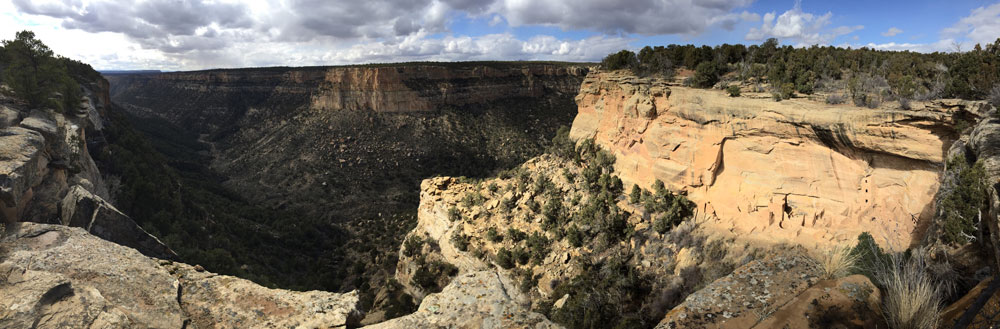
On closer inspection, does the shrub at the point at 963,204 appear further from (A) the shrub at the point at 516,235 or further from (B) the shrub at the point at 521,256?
(A) the shrub at the point at 516,235

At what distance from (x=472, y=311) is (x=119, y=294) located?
25.8 feet

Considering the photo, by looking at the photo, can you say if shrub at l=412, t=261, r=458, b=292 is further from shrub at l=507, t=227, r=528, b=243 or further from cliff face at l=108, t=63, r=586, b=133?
cliff face at l=108, t=63, r=586, b=133

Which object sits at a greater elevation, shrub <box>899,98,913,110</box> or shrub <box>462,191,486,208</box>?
shrub <box>899,98,913,110</box>

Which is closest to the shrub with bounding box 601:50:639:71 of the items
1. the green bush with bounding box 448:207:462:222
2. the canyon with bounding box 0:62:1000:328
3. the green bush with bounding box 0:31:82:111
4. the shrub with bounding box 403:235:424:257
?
the canyon with bounding box 0:62:1000:328

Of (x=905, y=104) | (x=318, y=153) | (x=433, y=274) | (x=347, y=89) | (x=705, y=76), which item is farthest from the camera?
(x=347, y=89)

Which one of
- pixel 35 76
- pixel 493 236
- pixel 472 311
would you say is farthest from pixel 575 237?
pixel 35 76

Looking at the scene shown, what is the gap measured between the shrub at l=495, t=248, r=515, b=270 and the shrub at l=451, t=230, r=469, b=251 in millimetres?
2451

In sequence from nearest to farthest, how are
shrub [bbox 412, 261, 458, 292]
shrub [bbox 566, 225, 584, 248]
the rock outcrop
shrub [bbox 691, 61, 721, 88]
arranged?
1. the rock outcrop
2. shrub [bbox 691, 61, 721, 88]
3. shrub [bbox 566, 225, 584, 248]
4. shrub [bbox 412, 261, 458, 292]

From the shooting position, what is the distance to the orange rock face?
11141 mm

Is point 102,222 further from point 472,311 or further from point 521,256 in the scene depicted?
point 521,256

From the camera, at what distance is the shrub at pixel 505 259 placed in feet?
59.0

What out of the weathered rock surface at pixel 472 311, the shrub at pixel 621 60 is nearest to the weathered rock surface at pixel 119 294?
the weathered rock surface at pixel 472 311

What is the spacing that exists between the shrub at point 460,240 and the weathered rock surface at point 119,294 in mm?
10508

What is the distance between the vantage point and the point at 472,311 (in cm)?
812
